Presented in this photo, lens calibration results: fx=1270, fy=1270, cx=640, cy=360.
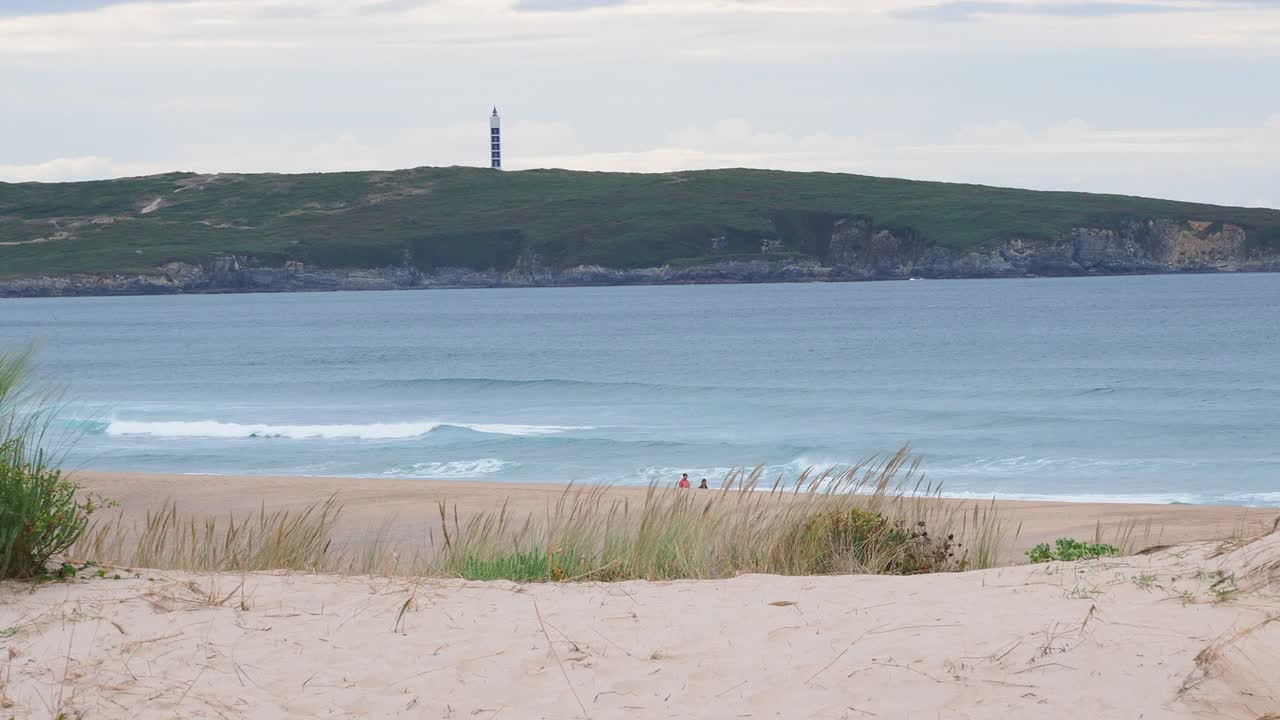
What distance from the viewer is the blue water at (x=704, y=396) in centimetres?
2727

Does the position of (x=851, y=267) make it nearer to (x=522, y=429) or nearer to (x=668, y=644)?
(x=522, y=429)

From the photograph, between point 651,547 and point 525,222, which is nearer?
point 651,547

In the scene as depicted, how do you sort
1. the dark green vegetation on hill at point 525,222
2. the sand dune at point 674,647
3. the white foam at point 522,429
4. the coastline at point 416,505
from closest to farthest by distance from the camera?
1. the sand dune at point 674,647
2. the coastline at point 416,505
3. the white foam at point 522,429
4. the dark green vegetation on hill at point 525,222

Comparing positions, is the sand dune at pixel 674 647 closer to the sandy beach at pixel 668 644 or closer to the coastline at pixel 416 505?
the sandy beach at pixel 668 644

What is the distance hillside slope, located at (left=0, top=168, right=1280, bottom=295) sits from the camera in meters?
160

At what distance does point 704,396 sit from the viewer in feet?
140

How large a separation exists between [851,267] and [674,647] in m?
165

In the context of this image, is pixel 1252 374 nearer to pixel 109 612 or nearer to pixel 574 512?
pixel 574 512

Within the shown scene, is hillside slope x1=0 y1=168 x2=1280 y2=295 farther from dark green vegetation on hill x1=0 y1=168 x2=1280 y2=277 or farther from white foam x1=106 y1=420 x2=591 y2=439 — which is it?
white foam x1=106 y1=420 x2=591 y2=439

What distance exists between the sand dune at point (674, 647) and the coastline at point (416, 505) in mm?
6911

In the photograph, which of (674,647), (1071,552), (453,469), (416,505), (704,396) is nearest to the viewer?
(674,647)

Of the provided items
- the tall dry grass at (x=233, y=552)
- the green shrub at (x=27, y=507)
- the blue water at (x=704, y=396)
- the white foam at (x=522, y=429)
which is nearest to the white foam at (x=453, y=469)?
the blue water at (x=704, y=396)

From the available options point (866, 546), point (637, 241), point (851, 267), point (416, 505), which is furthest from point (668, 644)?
point (851, 267)

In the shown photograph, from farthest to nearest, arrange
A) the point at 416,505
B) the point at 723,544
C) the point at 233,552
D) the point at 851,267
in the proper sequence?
the point at 851,267 → the point at 416,505 → the point at 723,544 → the point at 233,552
